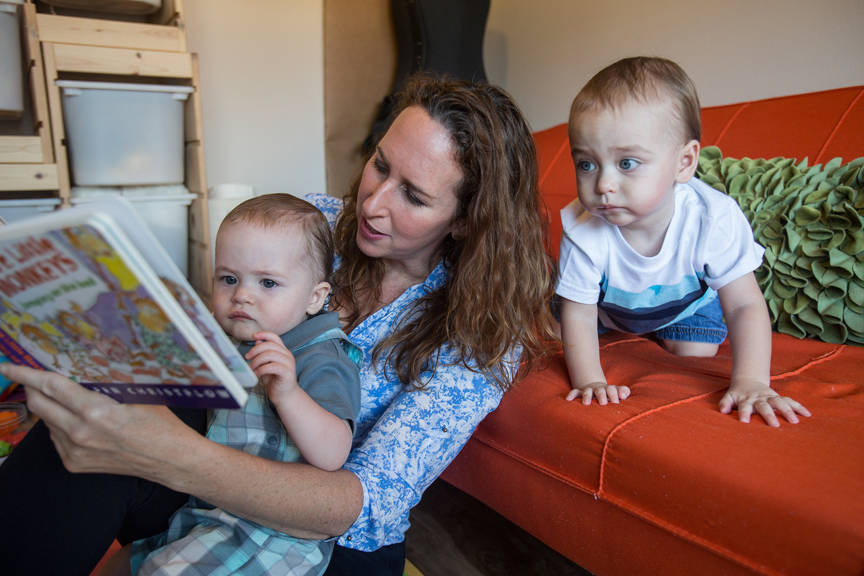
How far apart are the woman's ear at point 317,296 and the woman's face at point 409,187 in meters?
0.14

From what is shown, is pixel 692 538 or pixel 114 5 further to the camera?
pixel 114 5

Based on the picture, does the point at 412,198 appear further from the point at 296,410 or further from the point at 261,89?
the point at 261,89

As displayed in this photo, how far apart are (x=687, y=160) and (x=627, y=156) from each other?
0.51 feet

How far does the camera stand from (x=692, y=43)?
6.31ft

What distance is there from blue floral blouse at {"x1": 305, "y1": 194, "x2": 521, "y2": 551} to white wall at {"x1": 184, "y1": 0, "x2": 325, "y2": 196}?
2.08 meters

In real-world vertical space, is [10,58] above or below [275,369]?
above

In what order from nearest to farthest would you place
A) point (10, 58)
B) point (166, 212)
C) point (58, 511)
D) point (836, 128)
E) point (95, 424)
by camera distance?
point (95, 424) < point (58, 511) < point (836, 128) < point (10, 58) < point (166, 212)

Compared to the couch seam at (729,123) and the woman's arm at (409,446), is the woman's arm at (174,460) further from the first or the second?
the couch seam at (729,123)

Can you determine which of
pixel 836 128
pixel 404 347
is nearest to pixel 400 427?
pixel 404 347

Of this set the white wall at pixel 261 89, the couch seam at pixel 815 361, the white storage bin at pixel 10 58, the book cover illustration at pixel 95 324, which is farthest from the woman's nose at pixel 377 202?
Result: the white wall at pixel 261 89

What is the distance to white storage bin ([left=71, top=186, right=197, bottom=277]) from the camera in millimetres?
2111

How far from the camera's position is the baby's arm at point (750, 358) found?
34.7 inches

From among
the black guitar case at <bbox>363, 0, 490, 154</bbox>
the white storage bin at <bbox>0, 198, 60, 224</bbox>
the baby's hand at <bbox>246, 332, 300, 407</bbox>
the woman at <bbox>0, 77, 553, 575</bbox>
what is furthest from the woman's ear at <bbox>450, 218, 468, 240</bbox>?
the white storage bin at <bbox>0, 198, 60, 224</bbox>

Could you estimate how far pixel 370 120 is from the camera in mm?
3002
